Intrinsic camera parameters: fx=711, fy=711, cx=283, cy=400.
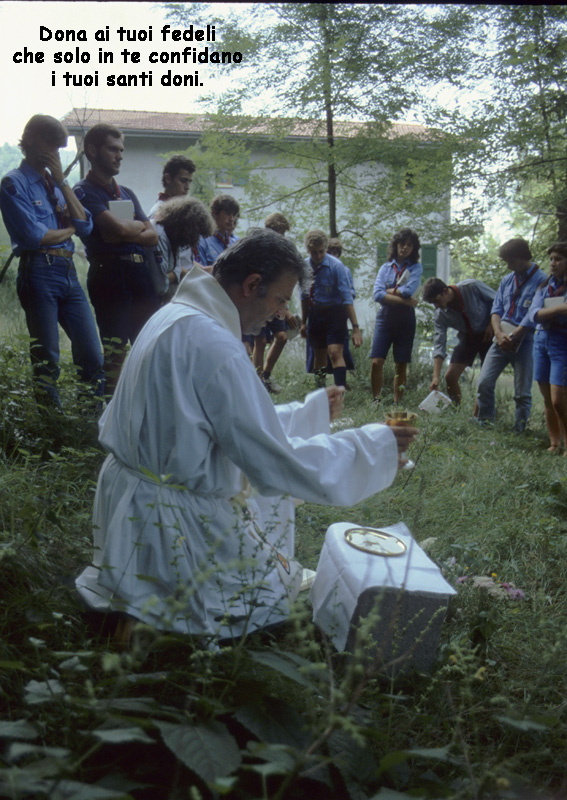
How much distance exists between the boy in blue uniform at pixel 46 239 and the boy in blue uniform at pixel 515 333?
3896 millimetres

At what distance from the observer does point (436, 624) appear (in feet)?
7.92

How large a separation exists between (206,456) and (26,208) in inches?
103

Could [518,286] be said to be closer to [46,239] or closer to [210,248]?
[210,248]

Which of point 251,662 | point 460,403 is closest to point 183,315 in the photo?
point 251,662

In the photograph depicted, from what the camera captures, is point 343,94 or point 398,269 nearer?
point 398,269

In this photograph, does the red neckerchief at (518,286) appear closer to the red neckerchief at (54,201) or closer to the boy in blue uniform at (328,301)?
the boy in blue uniform at (328,301)

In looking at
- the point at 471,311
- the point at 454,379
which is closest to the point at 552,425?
the point at 454,379

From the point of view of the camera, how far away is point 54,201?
4328 mm

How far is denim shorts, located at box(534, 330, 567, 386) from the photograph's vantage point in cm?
582

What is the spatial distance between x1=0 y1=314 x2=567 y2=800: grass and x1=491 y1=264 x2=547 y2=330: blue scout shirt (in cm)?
223

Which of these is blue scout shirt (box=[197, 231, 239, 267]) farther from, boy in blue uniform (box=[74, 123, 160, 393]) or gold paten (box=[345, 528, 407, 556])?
gold paten (box=[345, 528, 407, 556])

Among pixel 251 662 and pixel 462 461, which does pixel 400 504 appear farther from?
pixel 251 662

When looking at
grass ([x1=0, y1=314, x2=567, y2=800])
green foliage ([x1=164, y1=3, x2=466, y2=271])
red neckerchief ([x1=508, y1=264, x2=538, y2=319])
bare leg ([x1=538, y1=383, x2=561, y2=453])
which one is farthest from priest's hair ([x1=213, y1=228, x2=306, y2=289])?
green foliage ([x1=164, y1=3, x2=466, y2=271])

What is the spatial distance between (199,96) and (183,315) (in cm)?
787
